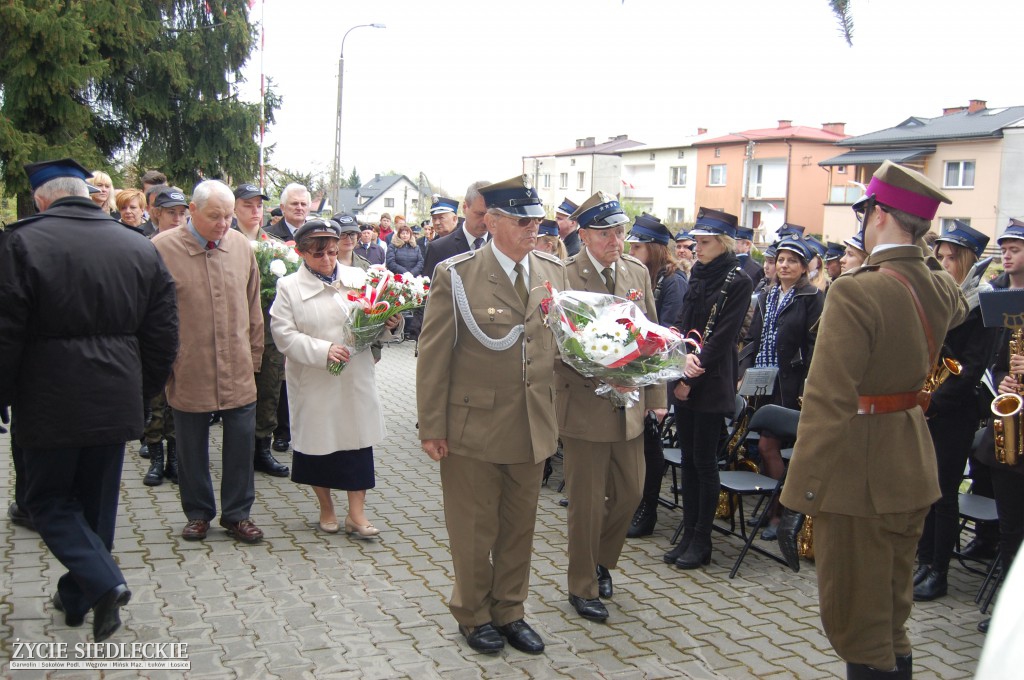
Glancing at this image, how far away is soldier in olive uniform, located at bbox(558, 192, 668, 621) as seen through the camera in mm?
4996

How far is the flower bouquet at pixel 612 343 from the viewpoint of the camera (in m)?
4.59

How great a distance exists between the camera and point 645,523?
21.6 ft

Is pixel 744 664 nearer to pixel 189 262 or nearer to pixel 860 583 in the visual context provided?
pixel 860 583

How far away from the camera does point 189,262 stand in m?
5.86

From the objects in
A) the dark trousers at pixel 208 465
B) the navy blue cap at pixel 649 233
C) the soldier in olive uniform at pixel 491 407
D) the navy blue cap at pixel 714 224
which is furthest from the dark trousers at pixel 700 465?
the dark trousers at pixel 208 465

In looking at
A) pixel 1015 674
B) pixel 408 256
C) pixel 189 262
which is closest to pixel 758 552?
pixel 189 262

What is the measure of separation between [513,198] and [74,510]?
2624 millimetres

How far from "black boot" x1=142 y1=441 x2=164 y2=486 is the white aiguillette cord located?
12.8 feet

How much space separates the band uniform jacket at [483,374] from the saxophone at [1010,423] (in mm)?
2432

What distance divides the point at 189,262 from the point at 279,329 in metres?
0.71

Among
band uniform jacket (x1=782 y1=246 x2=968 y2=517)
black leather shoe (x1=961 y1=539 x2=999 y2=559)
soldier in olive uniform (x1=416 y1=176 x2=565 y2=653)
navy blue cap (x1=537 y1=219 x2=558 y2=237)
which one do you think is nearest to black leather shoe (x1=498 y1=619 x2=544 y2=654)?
soldier in olive uniform (x1=416 y1=176 x2=565 y2=653)

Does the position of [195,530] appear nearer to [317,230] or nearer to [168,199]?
[317,230]

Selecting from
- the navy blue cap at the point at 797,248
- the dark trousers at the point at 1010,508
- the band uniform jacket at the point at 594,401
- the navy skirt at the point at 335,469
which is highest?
the navy blue cap at the point at 797,248

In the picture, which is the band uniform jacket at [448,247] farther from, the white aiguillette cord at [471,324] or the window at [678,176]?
the window at [678,176]
